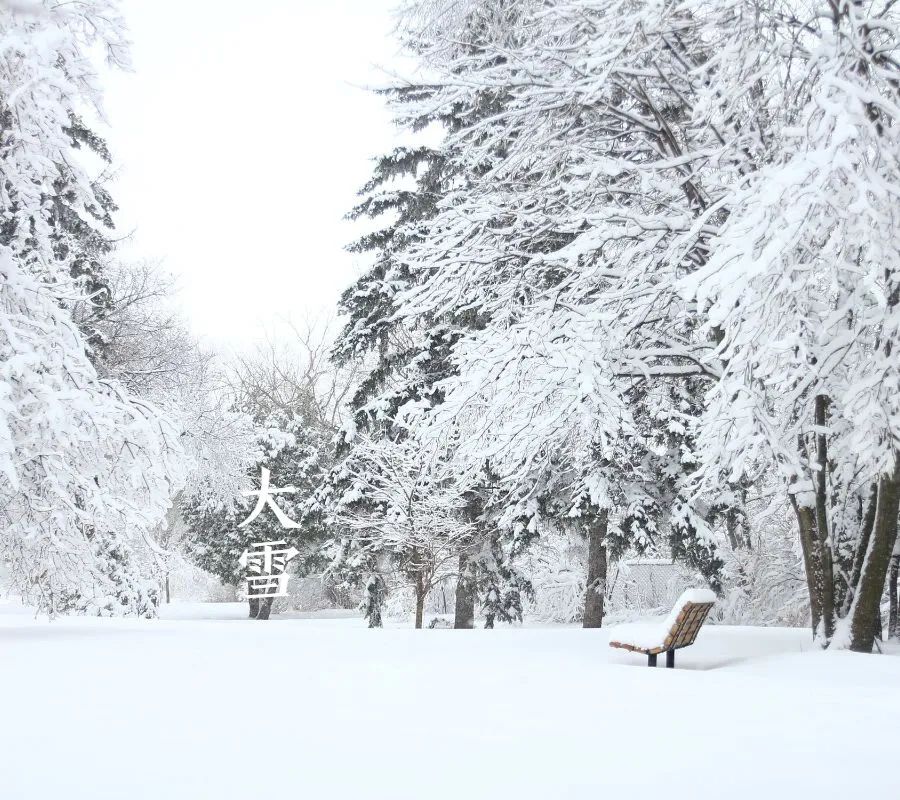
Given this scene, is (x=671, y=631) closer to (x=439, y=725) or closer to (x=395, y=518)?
(x=439, y=725)

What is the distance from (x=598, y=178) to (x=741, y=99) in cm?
213

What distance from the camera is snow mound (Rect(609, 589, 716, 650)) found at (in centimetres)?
746

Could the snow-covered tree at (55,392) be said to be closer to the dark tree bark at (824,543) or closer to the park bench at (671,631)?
the park bench at (671,631)

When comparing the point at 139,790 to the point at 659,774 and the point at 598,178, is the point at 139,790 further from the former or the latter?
the point at 598,178

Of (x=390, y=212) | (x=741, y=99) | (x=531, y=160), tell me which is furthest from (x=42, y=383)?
(x=390, y=212)

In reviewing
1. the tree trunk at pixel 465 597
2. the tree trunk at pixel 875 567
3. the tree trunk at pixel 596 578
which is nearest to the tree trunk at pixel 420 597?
the tree trunk at pixel 465 597

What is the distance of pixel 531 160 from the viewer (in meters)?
9.43

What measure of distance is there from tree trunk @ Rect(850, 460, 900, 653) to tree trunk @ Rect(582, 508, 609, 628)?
634 cm

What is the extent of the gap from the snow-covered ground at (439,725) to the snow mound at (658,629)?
29cm

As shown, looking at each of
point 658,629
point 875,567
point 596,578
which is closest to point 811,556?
point 875,567

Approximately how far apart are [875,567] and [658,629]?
79.7 inches

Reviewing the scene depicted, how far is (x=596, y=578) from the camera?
48.8 feet

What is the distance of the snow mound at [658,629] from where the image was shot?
294 inches

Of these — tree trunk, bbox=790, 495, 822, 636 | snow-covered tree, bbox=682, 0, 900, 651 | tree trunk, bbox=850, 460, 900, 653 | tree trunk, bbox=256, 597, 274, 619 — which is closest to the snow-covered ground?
tree trunk, bbox=850, 460, 900, 653
